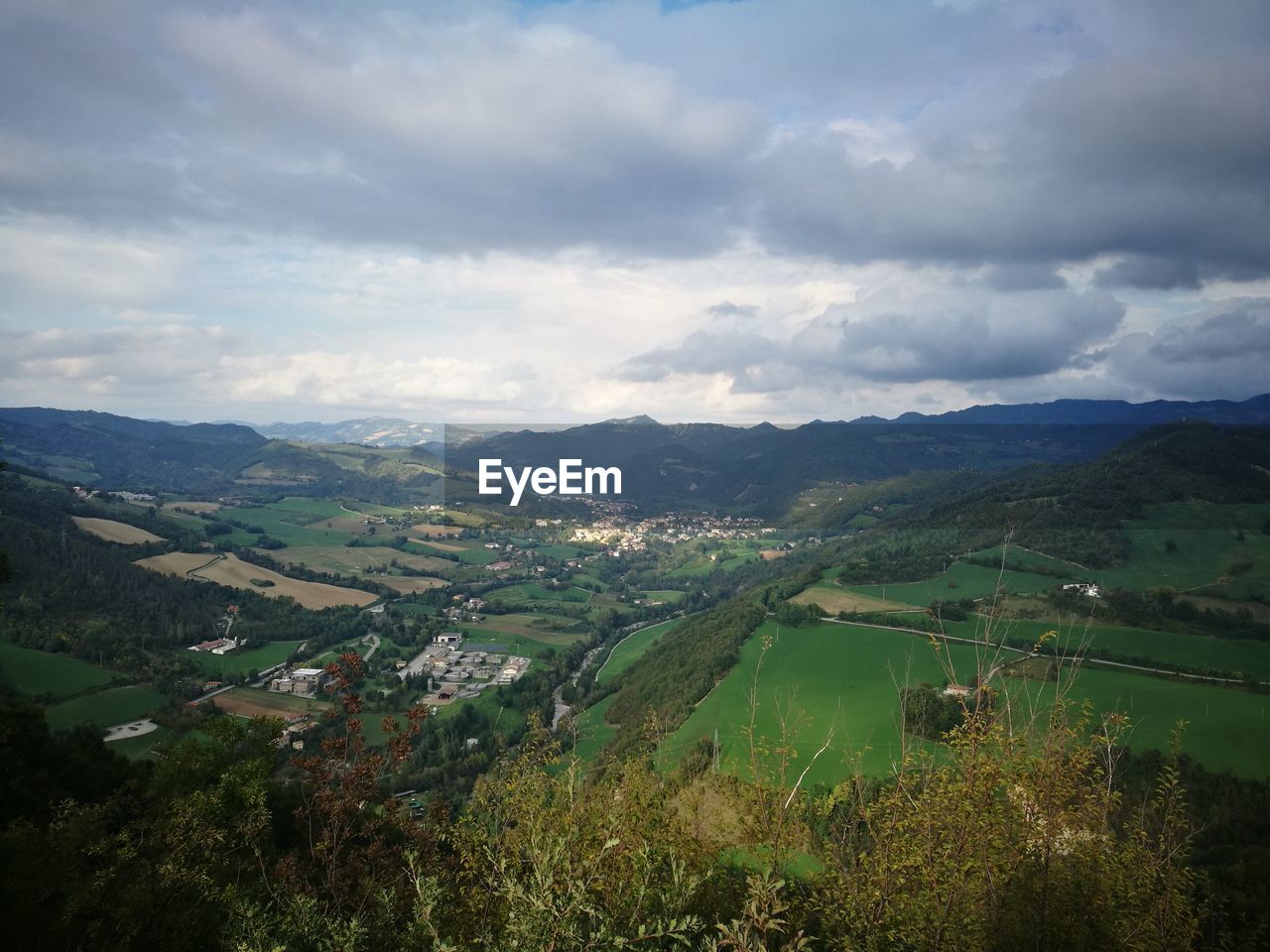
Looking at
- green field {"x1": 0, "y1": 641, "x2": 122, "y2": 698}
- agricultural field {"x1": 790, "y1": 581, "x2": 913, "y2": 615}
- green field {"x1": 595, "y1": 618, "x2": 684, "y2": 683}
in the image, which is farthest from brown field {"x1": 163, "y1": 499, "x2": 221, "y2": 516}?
agricultural field {"x1": 790, "y1": 581, "x2": 913, "y2": 615}

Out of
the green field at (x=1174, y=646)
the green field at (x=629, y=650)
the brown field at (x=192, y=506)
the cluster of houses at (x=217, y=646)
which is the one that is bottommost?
the green field at (x=629, y=650)

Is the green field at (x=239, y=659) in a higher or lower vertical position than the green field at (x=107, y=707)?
lower

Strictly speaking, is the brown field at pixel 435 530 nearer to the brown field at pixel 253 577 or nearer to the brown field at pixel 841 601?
the brown field at pixel 253 577

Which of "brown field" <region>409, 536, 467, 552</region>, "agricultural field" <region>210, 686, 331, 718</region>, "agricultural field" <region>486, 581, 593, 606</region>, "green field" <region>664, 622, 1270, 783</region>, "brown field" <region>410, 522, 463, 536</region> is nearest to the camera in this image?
"green field" <region>664, 622, 1270, 783</region>

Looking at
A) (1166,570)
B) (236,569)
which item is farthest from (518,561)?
(1166,570)

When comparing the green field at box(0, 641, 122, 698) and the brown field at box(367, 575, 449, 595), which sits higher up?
the green field at box(0, 641, 122, 698)

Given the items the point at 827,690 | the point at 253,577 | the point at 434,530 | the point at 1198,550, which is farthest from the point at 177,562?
the point at 1198,550

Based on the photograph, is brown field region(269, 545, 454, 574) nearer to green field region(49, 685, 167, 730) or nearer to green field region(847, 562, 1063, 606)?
green field region(49, 685, 167, 730)

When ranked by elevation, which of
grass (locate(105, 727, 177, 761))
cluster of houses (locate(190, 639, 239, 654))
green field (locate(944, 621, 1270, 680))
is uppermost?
green field (locate(944, 621, 1270, 680))

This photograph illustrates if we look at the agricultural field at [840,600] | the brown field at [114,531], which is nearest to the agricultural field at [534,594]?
the agricultural field at [840,600]
